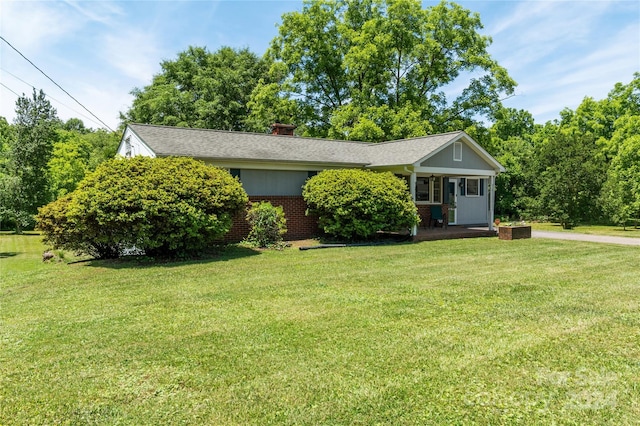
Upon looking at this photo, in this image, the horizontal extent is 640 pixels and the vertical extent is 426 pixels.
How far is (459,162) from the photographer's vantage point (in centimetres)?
1570

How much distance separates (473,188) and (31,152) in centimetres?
2549

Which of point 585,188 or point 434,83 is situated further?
point 434,83

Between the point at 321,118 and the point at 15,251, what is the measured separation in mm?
19704

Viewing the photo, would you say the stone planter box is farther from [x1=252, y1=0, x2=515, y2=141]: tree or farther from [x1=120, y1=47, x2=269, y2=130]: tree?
[x1=120, y1=47, x2=269, y2=130]: tree

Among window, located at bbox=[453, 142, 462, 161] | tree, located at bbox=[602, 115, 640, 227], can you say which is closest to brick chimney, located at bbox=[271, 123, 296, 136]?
window, located at bbox=[453, 142, 462, 161]

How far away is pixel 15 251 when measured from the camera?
48.9 feet

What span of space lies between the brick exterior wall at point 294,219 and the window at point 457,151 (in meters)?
5.87

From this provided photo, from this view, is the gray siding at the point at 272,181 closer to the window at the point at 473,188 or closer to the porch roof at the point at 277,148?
the porch roof at the point at 277,148

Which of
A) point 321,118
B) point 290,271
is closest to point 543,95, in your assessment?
point 321,118

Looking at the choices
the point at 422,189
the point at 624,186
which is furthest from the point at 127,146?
the point at 624,186

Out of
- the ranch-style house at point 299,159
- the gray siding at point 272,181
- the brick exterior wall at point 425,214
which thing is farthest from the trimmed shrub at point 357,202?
the brick exterior wall at point 425,214

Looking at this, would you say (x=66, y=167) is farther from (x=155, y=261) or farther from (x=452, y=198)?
(x=452, y=198)

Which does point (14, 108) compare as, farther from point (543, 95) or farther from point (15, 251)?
point (543, 95)

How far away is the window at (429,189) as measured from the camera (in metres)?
→ 17.0
